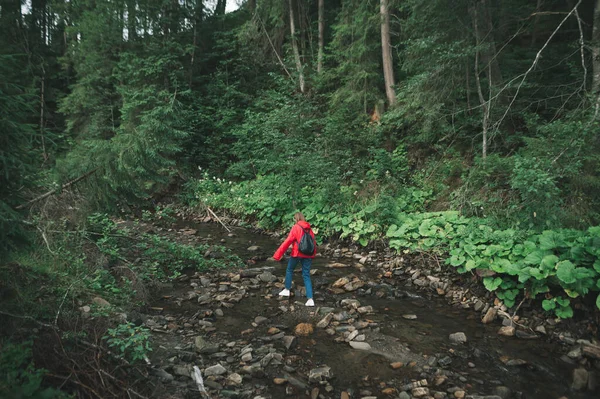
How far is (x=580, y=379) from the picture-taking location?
4020 millimetres

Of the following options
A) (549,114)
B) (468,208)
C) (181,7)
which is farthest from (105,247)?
(181,7)

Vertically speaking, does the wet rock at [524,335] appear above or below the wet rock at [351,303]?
below

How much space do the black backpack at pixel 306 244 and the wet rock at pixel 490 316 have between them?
10.7ft

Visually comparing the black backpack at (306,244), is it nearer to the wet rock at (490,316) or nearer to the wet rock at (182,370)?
the wet rock at (182,370)

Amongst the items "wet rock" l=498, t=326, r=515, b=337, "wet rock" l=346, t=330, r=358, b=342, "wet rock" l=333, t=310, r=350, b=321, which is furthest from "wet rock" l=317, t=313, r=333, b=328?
"wet rock" l=498, t=326, r=515, b=337

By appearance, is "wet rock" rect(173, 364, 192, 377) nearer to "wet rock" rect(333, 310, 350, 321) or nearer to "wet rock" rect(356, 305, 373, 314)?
"wet rock" rect(333, 310, 350, 321)

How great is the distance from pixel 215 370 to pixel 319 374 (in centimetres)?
131

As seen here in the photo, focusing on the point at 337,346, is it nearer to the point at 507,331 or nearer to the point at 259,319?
the point at 259,319

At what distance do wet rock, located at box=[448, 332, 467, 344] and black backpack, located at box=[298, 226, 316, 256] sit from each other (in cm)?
278

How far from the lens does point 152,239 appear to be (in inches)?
297

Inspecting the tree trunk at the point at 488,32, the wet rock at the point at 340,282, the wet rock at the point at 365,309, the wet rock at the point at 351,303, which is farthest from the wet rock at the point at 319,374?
the tree trunk at the point at 488,32

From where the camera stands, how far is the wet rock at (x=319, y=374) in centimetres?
396

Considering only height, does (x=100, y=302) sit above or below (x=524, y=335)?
above

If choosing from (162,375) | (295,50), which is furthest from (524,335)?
(295,50)
